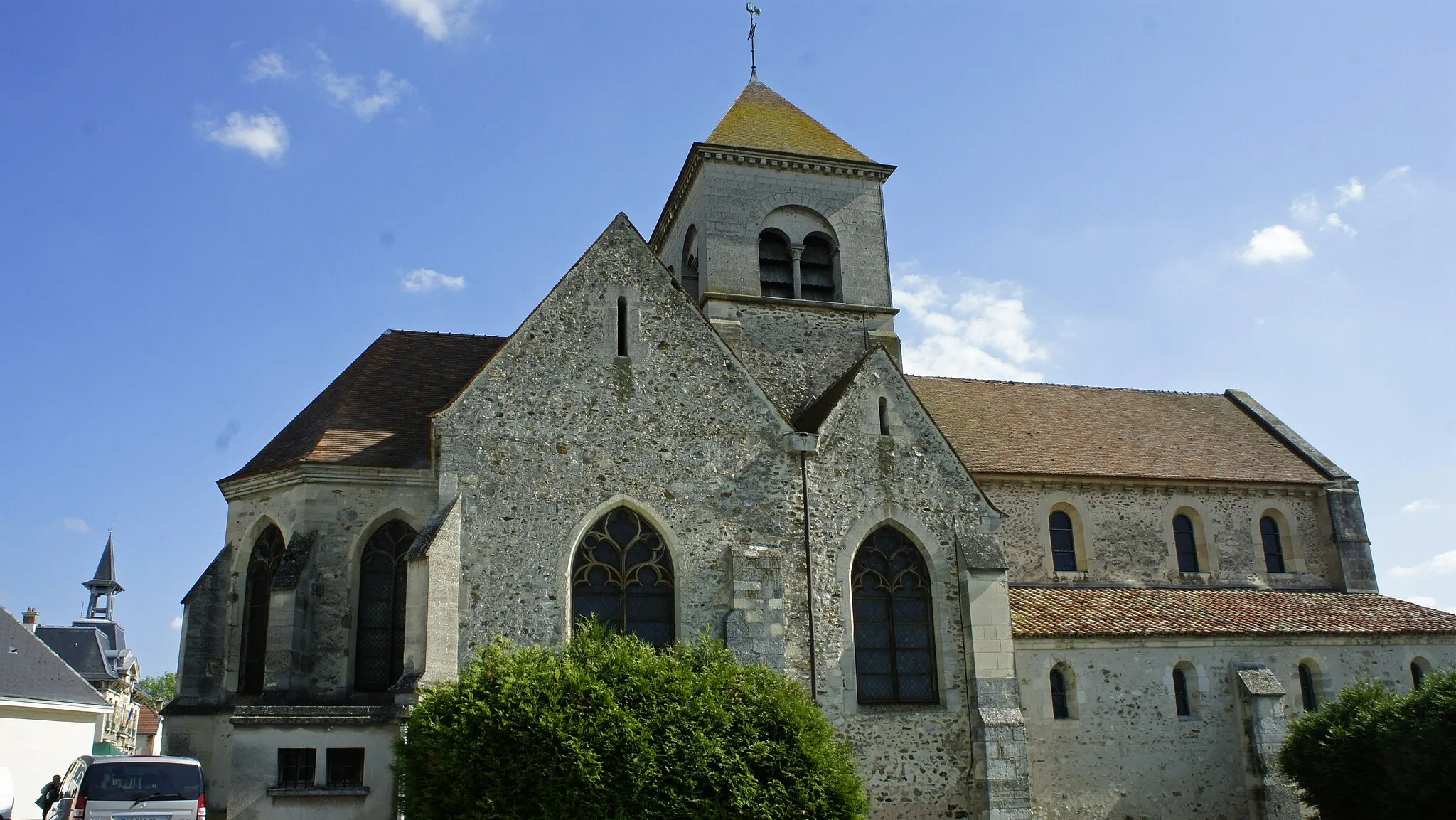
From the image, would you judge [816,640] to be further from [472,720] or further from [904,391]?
[472,720]

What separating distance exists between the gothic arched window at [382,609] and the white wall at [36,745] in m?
11.3

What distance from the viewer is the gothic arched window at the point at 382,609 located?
Answer: 1797 cm

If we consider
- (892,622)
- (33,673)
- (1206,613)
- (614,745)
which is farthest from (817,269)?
(33,673)

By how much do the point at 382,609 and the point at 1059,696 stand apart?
12604 millimetres

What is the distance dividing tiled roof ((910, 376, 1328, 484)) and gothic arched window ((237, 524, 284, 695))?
14.1m

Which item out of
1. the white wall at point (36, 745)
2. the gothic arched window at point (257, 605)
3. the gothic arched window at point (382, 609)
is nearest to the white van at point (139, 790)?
the gothic arched window at point (382, 609)

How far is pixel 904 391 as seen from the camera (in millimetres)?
19391

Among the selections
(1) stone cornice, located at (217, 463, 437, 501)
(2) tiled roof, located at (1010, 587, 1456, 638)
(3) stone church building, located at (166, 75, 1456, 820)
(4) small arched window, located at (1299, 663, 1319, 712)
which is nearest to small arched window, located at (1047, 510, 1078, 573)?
(3) stone church building, located at (166, 75, 1456, 820)

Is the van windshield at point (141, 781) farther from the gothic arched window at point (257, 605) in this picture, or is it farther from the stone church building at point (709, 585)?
the gothic arched window at point (257, 605)

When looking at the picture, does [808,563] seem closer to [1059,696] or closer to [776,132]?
[1059,696]

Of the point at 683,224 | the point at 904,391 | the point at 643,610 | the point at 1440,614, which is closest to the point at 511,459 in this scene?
the point at 643,610

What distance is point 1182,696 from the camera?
69.7 feet

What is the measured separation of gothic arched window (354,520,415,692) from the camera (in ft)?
59.0

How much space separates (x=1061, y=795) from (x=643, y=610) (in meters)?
8.81
